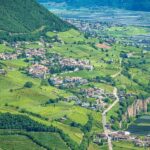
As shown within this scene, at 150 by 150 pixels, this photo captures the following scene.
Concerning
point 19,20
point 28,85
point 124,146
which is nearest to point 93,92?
point 28,85

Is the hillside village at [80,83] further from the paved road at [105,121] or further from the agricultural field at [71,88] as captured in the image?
the paved road at [105,121]

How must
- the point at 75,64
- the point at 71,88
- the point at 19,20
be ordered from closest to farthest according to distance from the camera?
the point at 71,88 < the point at 75,64 < the point at 19,20

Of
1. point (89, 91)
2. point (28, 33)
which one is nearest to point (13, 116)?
point (89, 91)

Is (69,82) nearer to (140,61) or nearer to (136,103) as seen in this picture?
(136,103)

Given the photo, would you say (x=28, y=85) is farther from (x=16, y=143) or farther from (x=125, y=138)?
(x=16, y=143)

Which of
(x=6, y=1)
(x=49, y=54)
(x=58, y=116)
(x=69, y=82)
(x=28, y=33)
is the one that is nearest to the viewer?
(x=58, y=116)

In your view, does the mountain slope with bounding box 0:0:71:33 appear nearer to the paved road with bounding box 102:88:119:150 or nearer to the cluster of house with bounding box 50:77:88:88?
the cluster of house with bounding box 50:77:88:88

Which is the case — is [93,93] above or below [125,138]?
above
